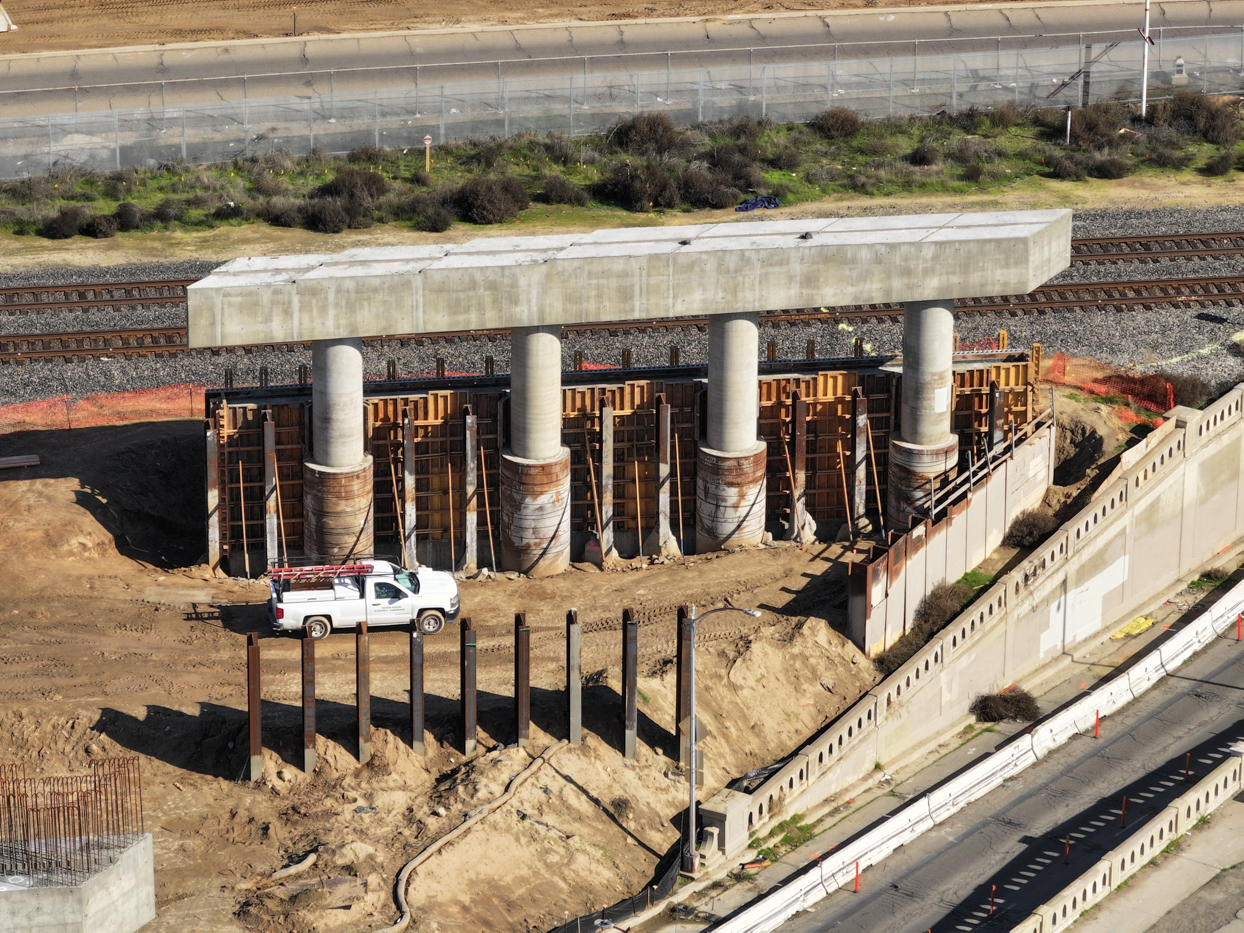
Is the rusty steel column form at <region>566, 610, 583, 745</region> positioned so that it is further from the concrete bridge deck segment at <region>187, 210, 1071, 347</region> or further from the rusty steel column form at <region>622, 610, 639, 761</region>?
the concrete bridge deck segment at <region>187, 210, 1071, 347</region>

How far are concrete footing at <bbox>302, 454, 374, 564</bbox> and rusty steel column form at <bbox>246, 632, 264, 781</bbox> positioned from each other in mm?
8536

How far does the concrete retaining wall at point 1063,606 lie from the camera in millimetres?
51406

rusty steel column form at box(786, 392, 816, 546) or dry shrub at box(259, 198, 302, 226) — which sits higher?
dry shrub at box(259, 198, 302, 226)

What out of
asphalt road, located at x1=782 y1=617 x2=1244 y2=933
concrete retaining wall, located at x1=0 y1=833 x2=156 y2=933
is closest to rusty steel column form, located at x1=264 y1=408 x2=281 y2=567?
concrete retaining wall, located at x1=0 y1=833 x2=156 y2=933

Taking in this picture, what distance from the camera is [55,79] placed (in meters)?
85.4

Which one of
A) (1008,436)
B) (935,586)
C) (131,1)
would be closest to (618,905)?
(935,586)

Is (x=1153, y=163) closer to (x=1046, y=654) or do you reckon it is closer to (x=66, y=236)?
(x=1046, y=654)

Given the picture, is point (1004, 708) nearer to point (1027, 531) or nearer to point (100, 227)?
point (1027, 531)

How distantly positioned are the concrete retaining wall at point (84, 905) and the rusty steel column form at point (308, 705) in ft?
17.1

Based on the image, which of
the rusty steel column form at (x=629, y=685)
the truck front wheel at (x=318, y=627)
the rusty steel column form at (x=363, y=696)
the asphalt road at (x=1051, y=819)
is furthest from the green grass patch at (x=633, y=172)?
the rusty steel column form at (x=363, y=696)

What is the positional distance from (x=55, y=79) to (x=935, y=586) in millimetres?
44545

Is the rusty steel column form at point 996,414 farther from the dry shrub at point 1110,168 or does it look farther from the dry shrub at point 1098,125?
the dry shrub at point 1098,125

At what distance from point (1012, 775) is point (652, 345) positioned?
56.0ft

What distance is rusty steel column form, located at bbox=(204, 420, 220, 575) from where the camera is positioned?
179 feet
